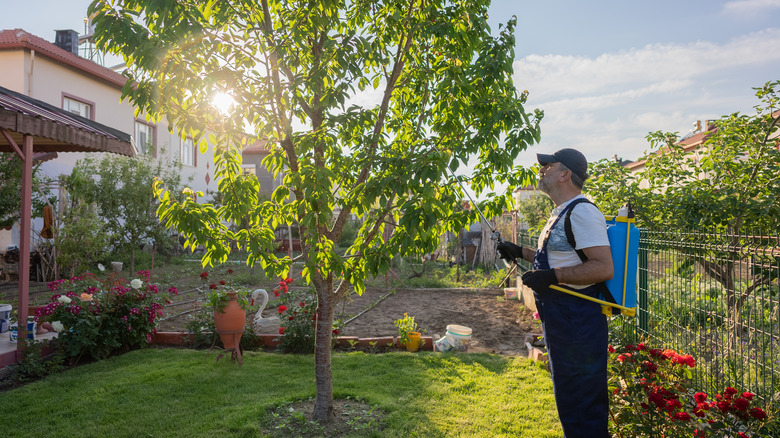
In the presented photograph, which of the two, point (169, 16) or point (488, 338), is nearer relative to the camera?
point (169, 16)

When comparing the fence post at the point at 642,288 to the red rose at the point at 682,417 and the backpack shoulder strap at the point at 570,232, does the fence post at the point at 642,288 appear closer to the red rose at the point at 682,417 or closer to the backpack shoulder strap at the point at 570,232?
the red rose at the point at 682,417

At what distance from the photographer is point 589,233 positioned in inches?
95.4

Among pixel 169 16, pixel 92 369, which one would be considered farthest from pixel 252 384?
pixel 169 16

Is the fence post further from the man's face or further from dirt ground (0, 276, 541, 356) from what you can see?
the man's face

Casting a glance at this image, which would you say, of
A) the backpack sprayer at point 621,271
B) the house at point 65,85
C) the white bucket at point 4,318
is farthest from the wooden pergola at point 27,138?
the backpack sprayer at point 621,271

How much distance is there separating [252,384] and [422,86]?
127 inches

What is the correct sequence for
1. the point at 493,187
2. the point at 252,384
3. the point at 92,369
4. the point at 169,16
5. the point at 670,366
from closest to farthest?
the point at 169,16, the point at 670,366, the point at 493,187, the point at 252,384, the point at 92,369

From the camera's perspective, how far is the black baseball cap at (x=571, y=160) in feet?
8.75

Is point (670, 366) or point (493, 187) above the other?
point (493, 187)

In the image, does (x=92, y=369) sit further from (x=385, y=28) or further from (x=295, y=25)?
(x=385, y=28)

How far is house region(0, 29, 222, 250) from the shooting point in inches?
465

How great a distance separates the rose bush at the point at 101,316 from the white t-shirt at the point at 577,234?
16.3 feet

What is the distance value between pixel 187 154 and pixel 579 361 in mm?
19928

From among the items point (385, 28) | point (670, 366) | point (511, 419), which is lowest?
point (511, 419)
